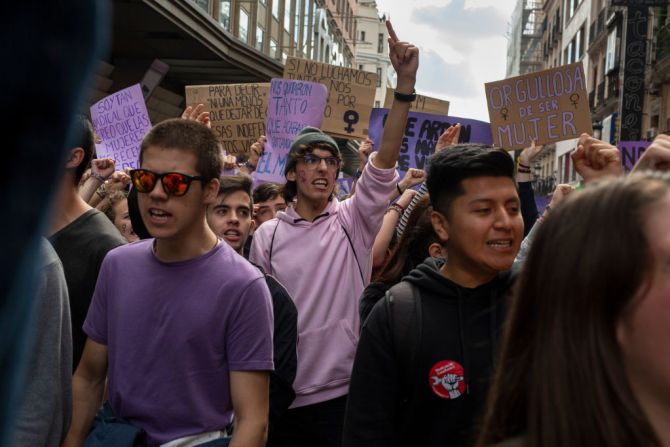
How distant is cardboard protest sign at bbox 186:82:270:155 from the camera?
335 inches

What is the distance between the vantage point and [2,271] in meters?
0.47

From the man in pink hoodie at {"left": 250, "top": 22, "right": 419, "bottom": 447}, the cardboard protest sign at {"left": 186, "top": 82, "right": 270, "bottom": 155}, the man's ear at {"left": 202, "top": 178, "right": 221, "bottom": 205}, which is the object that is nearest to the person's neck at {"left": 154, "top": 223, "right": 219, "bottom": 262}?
the man's ear at {"left": 202, "top": 178, "right": 221, "bottom": 205}

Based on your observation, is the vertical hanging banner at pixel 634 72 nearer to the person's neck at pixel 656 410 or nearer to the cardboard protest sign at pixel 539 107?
the cardboard protest sign at pixel 539 107

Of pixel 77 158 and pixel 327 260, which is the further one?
pixel 327 260

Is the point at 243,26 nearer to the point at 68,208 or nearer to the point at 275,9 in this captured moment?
the point at 275,9

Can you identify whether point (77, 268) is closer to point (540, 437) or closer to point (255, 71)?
point (540, 437)

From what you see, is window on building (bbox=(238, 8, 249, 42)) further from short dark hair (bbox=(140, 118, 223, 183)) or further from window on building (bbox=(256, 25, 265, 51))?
short dark hair (bbox=(140, 118, 223, 183))

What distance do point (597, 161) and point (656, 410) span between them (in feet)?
5.93

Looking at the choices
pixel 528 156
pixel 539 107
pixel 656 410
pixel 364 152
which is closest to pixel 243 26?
pixel 364 152

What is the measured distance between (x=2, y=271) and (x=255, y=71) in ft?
56.3

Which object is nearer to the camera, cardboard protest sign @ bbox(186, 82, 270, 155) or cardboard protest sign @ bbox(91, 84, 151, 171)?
cardboard protest sign @ bbox(91, 84, 151, 171)

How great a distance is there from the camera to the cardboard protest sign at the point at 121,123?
7.20 m

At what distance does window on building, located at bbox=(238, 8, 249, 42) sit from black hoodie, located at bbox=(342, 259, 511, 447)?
2116 cm

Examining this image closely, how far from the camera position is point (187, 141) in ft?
Result: 10.0
